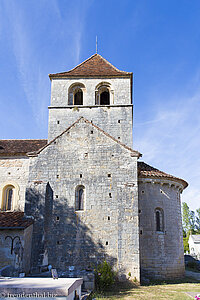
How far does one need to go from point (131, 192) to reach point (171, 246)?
415cm

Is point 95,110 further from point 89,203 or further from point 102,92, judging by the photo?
point 89,203

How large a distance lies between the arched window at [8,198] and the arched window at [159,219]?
8615 millimetres

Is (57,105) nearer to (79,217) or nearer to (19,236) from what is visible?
(79,217)

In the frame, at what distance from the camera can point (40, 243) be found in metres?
13.2

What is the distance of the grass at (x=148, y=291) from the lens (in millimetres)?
9984

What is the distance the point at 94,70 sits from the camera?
19.3m

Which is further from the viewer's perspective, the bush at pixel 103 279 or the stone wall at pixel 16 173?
the stone wall at pixel 16 173

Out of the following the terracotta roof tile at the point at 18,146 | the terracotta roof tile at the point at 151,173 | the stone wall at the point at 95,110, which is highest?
the stone wall at the point at 95,110

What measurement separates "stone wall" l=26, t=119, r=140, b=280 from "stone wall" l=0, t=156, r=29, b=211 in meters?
2.25

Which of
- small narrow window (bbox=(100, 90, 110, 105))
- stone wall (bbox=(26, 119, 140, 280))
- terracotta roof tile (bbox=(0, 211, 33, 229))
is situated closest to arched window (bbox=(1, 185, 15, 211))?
terracotta roof tile (bbox=(0, 211, 33, 229))

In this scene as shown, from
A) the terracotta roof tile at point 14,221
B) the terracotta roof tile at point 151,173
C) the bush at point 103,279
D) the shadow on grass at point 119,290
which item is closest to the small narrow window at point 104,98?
the terracotta roof tile at point 151,173

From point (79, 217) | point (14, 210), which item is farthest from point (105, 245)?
point (14, 210)

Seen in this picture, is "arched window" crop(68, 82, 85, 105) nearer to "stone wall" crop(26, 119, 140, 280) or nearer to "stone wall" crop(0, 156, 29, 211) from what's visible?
"stone wall" crop(26, 119, 140, 280)

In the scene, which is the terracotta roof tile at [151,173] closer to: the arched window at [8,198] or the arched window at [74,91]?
the arched window at [74,91]
